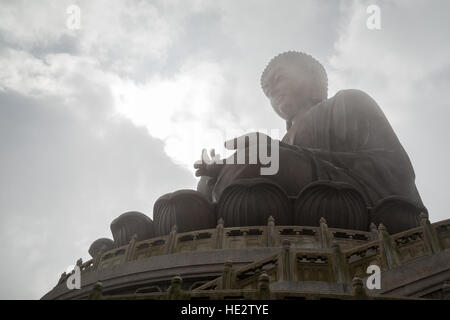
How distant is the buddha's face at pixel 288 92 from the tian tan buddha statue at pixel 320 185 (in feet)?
8.31

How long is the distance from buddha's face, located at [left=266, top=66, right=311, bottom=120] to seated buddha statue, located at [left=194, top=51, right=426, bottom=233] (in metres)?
0.03

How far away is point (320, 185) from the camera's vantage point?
9.87 m

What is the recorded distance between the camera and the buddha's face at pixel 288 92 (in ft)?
59.3

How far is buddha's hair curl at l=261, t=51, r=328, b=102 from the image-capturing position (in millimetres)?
18547

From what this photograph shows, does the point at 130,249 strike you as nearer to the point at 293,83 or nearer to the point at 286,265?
the point at 286,265

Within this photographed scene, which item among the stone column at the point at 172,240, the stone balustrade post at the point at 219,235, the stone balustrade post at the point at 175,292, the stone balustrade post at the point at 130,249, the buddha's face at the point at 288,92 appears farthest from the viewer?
the buddha's face at the point at 288,92

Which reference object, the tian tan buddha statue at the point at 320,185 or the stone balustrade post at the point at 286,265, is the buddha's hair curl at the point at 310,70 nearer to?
the tian tan buddha statue at the point at 320,185

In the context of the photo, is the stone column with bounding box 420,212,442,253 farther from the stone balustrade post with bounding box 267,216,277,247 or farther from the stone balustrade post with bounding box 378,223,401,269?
the stone balustrade post with bounding box 267,216,277,247

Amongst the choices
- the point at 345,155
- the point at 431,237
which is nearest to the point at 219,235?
the point at 431,237

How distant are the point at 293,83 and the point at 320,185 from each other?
906cm

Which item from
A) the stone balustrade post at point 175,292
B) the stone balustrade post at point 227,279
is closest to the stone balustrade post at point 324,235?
the stone balustrade post at point 227,279

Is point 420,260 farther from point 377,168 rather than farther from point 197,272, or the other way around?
point 377,168

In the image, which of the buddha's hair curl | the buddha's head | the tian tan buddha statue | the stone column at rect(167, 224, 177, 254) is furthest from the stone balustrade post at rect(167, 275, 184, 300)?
the buddha's hair curl
